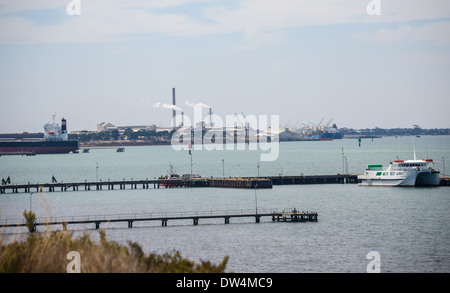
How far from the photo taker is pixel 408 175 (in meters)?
107

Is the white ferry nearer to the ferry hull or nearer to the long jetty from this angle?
the ferry hull

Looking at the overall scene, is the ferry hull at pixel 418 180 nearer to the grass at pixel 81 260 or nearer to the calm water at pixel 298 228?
the calm water at pixel 298 228

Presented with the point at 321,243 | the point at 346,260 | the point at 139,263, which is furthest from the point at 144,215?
the point at 139,263

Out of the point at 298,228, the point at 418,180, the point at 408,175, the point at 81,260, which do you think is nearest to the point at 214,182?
the point at 408,175

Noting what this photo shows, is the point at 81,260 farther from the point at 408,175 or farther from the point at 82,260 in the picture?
the point at 408,175

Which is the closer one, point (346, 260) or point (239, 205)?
point (346, 260)

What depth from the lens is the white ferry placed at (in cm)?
10662

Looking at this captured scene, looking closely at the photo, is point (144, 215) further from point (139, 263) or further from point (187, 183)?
point (139, 263)

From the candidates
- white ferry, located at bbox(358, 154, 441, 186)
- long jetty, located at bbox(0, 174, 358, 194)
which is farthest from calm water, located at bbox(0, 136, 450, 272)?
long jetty, located at bbox(0, 174, 358, 194)

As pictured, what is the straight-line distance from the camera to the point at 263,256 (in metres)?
50.5

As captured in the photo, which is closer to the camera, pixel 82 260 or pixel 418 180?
pixel 82 260

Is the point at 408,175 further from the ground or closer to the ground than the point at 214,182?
further from the ground

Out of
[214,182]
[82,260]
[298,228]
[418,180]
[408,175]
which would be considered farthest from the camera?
[214,182]
